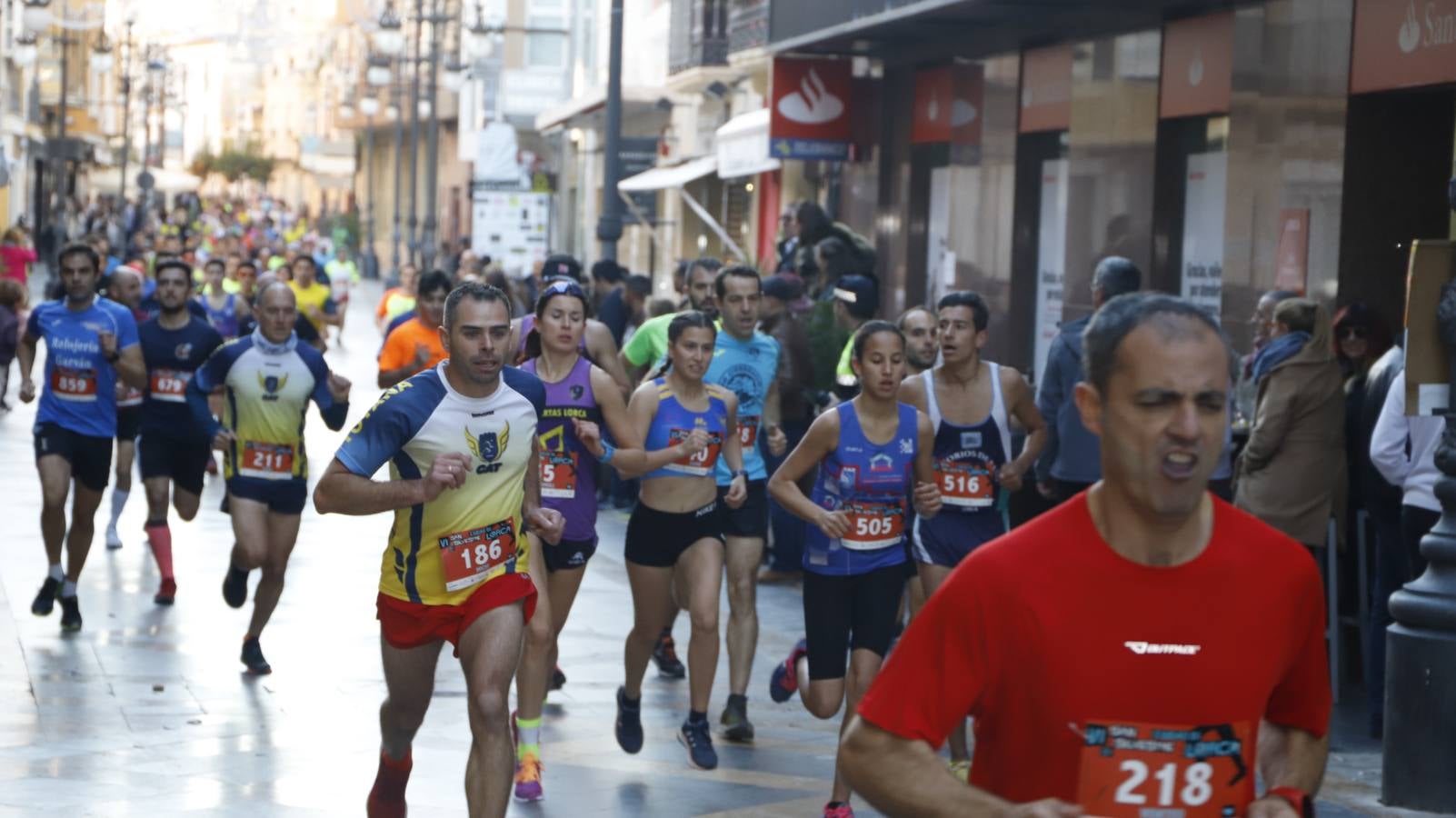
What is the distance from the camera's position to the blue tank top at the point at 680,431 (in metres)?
8.80

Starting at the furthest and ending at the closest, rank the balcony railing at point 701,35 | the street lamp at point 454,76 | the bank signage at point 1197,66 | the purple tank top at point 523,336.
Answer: the street lamp at point 454,76
the balcony railing at point 701,35
the bank signage at point 1197,66
the purple tank top at point 523,336

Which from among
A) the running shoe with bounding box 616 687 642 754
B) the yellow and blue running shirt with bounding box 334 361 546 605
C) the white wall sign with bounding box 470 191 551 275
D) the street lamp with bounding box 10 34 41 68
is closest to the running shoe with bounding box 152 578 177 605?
the running shoe with bounding box 616 687 642 754

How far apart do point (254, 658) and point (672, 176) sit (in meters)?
19.8

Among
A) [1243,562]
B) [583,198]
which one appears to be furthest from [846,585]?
[583,198]

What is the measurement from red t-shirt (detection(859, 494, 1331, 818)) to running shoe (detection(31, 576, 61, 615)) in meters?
9.02

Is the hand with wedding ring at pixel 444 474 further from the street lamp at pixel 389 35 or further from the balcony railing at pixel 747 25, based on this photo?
the street lamp at pixel 389 35

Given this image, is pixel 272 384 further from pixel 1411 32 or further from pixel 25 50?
pixel 25 50

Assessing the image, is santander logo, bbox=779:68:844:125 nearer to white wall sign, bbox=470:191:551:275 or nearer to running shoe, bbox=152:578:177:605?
white wall sign, bbox=470:191:551:275

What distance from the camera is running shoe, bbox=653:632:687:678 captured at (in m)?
10.7

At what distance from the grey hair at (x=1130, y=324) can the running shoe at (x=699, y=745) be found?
546 centimetres

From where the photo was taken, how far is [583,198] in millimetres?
48906

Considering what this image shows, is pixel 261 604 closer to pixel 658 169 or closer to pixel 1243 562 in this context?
pixel 1243 562

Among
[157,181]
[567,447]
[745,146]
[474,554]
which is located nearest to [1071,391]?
[567,447]

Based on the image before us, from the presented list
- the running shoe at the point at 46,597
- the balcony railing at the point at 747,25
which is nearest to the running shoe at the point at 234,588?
the running shoe at the point at 46,597
